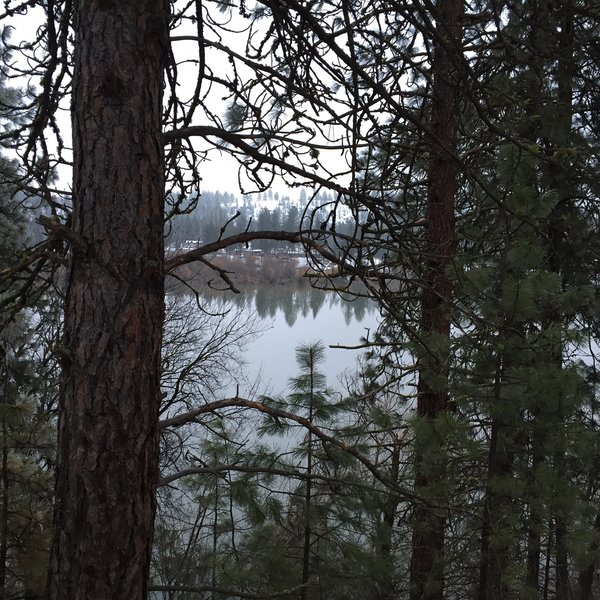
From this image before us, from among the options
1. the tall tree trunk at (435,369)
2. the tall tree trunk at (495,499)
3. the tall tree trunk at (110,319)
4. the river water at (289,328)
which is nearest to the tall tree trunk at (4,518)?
the tall tree trunk at (110,319)

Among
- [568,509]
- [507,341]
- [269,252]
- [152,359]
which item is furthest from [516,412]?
[269,252]

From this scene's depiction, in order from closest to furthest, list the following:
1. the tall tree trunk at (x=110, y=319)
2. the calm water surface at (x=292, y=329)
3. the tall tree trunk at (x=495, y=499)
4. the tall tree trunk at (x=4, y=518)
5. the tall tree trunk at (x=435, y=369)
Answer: the tall tree trunk at (x=110, y=319), the tall tree trunk at (x=4, y=518), the tall tree trunk at (x=495, y=499), the tall tree trunk at (x=435, y=369), the calm water surface at (x=292, y=329)

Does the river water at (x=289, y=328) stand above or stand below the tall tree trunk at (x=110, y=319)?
below

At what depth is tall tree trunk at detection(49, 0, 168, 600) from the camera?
5.17 feet

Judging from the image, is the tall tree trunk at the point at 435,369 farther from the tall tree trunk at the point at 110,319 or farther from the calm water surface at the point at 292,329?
the calm water surface at the point at 292,329

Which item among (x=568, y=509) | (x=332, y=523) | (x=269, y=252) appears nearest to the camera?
(x=568, y=509)

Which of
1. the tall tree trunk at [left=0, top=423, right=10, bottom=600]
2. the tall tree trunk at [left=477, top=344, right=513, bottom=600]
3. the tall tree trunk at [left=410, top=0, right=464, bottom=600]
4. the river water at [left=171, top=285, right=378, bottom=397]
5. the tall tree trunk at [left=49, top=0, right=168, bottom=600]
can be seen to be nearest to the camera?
the tall tree trunk at [left=49, top=0, right=168, bottom=600]

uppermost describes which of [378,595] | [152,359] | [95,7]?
[95,7]

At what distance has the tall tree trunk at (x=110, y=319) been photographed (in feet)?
5.17

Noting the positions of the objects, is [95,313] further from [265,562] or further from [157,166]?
[265,562]

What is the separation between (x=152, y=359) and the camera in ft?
5.52

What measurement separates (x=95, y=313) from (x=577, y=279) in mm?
5668

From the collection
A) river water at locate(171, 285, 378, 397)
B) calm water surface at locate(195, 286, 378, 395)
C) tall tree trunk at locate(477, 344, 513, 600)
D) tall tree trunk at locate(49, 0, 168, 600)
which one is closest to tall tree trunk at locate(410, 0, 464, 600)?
tall tree trunk at locate(477, 344, 513, 600)

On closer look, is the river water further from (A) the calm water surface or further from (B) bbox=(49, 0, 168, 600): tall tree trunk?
(B) bbox=(49, 0, 168, 600): tall tree trunk
